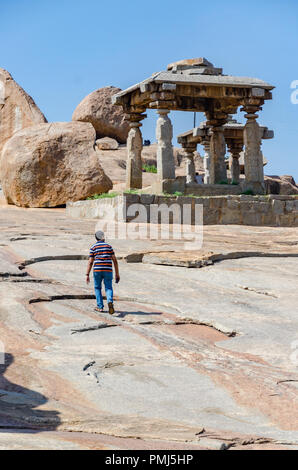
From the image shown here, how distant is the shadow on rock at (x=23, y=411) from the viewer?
376cm

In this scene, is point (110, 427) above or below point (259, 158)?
below

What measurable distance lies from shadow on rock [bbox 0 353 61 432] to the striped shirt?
8.80 ft

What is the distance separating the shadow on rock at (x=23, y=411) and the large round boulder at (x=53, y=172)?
12.5m

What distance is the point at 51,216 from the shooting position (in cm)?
1476

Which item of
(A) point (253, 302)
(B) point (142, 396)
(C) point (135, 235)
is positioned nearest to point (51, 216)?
(C) point (135, 235)

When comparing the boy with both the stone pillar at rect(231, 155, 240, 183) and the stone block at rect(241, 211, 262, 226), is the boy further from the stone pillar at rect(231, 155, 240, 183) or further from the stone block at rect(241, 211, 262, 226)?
the stone pillar at rect(231, 155, 240, 183)

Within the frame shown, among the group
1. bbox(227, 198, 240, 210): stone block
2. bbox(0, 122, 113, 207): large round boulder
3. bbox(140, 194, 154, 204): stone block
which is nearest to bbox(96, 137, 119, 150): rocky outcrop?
bbox(0, 122, 113, 207): large round boulder

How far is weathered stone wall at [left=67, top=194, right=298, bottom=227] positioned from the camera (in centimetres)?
1438

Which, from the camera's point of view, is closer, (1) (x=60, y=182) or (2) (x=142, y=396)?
(2) (x=142, y=396)

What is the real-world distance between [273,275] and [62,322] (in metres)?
4.01

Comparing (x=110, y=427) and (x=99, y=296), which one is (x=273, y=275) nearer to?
(x=99, y=296)

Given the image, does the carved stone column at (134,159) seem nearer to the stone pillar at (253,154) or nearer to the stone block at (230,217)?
the stone pillar at (253,154)

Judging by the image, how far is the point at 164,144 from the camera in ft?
53.0

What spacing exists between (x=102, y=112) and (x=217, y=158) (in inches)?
476
